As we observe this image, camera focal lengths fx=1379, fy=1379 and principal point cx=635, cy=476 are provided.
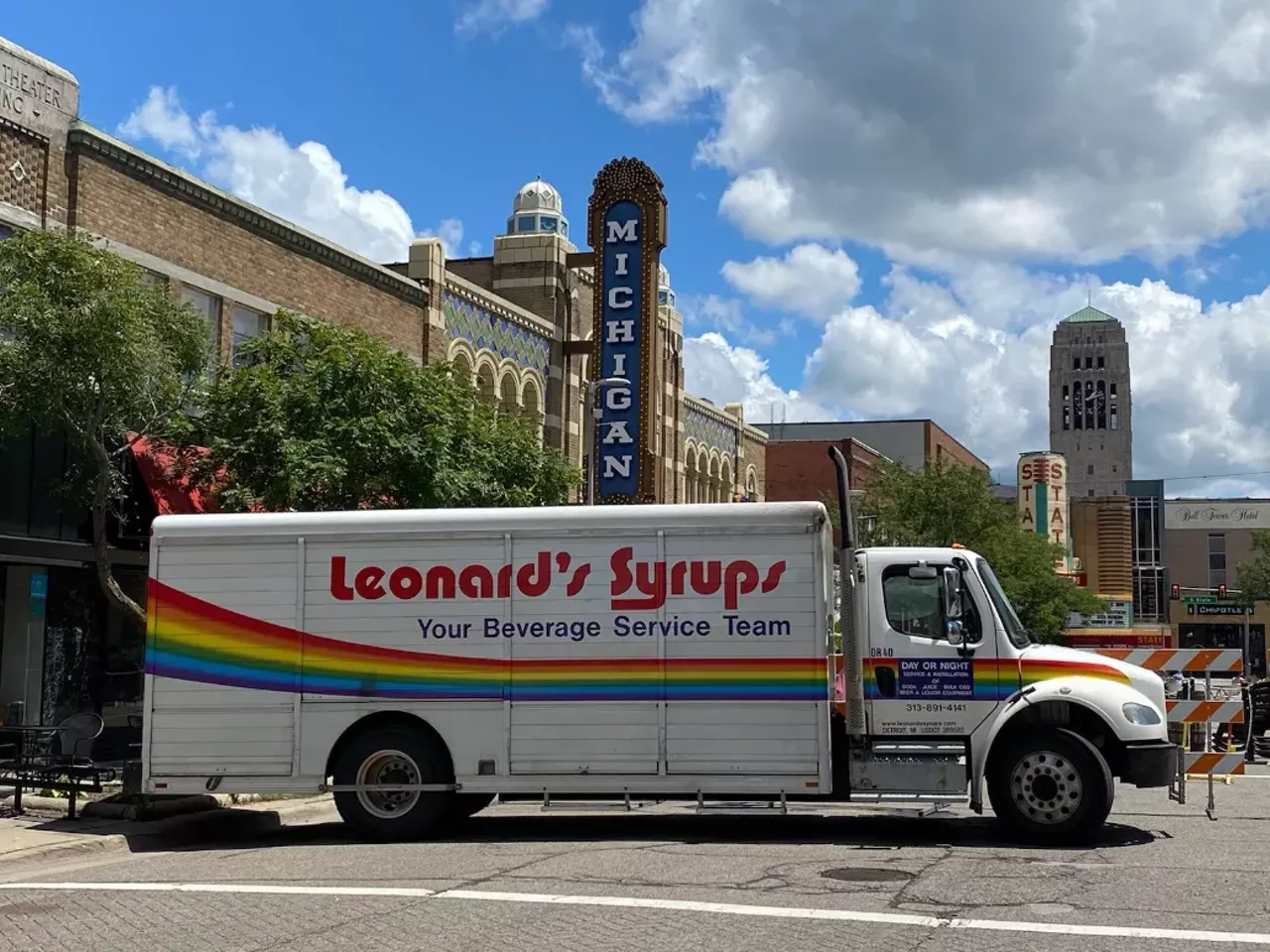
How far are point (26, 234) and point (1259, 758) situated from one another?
2025cm

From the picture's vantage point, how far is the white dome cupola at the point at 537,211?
138ft

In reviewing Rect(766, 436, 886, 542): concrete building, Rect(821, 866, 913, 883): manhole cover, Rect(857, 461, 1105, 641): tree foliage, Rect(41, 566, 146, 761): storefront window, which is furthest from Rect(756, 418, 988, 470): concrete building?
Rect(821, 866, 913, 883): manhole cover

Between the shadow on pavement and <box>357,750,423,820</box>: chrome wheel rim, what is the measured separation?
14.2 inches

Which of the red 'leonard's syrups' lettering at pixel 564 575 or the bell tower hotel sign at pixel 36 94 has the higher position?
the bell tower hotel sign at pixel 36 94

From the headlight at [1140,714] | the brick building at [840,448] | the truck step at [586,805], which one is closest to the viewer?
the headlight at [1140,714]

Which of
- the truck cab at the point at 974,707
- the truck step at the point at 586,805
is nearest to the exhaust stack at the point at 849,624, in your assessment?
the truck cab at the point at 974,707

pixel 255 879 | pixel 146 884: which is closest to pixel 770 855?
pixel 255 879

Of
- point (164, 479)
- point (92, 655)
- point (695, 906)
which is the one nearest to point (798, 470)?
point (92, 655)

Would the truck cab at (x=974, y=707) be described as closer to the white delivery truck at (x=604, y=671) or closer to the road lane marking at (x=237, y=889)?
the white delivery truck at (x=604, y=671)

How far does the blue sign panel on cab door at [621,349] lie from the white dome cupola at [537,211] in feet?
29.2

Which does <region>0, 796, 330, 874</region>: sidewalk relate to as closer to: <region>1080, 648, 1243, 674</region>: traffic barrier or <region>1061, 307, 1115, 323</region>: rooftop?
<region>1080, 648, 1243, 674</region>: traffic barrier

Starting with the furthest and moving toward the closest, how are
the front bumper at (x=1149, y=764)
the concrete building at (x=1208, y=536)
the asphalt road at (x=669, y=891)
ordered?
1. the concrete building at (x=1208, y=536)
2. the front bumper at (x=1149, y=764)
3. the asphalt road at (x=669, y=891)

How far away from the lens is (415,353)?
27844 millimetres

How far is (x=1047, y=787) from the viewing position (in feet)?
37.8
